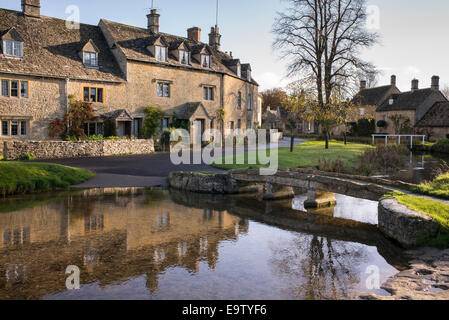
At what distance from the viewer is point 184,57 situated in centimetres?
3756

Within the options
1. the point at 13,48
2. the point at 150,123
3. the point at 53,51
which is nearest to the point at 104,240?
the point at 13,48

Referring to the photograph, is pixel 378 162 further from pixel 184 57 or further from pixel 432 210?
pixel 184 57

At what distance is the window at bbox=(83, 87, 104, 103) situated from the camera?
30.4 metres

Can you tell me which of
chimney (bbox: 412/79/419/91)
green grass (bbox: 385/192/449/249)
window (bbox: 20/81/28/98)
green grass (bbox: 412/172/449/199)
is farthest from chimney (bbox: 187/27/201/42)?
chimney (bbox: 412/79/419/91)

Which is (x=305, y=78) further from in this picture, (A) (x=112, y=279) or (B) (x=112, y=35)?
(A) (x=112, y=279)

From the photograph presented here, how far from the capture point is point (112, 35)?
33688 millimetres

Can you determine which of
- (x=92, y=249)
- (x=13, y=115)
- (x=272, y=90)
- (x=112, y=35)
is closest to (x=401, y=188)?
(x=92, y=249)

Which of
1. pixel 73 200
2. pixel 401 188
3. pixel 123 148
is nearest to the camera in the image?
pixel 401 188

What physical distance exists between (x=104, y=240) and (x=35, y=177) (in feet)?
28.3

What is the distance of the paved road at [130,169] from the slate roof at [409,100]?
4148cm

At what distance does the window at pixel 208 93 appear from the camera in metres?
39.7

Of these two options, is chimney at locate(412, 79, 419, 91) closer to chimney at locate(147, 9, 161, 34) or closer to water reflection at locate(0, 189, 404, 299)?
chimney at locate(147, 9, 161, 34)

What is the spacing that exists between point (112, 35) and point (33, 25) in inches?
237

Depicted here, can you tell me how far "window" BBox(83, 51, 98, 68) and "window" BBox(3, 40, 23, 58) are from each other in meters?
4.68
